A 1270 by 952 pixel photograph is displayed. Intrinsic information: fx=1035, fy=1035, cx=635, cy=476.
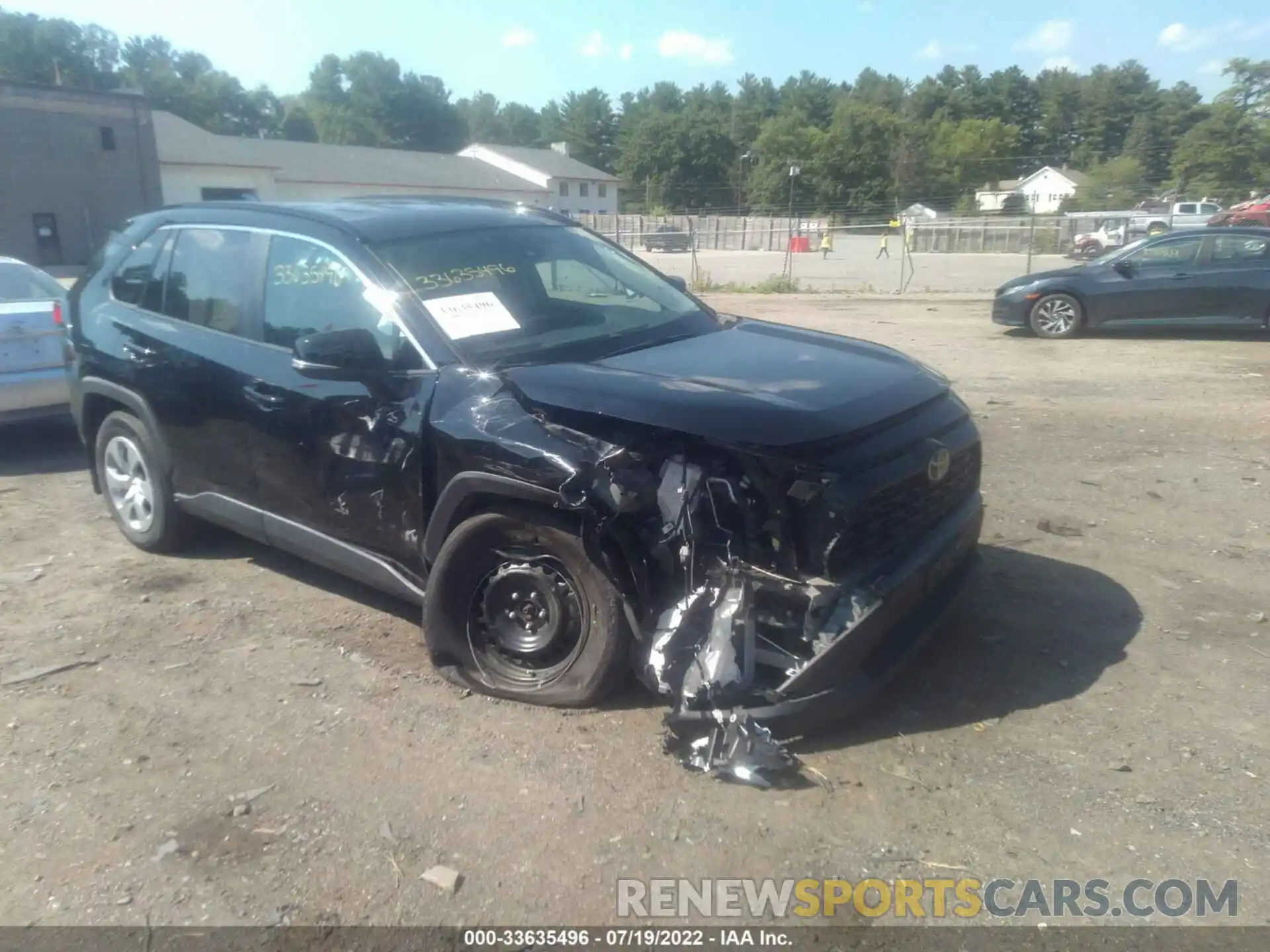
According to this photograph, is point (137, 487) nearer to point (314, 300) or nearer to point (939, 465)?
point (314, 300)

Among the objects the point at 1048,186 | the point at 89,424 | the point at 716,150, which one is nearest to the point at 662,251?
the point at 89,424

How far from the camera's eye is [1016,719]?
12.8ft

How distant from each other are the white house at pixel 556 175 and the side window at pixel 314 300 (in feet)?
247

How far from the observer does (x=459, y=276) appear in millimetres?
4430

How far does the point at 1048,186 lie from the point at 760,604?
109 m

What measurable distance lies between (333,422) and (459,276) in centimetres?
82

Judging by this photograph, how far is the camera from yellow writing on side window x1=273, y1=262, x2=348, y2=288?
4.45m

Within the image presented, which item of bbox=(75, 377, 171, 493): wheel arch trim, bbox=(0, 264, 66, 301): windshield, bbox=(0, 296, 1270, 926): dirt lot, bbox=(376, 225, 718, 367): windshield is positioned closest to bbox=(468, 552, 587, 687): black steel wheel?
bbox=(0, 296, 1270, 926): dirt lot

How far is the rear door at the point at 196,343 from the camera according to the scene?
4.81 m

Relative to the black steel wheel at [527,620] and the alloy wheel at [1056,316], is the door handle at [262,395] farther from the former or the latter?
the alloy wheel at [1056,316]

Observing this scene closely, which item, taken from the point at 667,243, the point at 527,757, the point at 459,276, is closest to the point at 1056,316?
the point at 459,276

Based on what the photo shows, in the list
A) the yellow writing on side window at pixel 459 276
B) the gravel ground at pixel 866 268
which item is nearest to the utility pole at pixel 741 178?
the gravel ground at pixel 866 268

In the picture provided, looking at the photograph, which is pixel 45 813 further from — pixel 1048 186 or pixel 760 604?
pixel 1048 186

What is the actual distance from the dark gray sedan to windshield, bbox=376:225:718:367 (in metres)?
10.9
